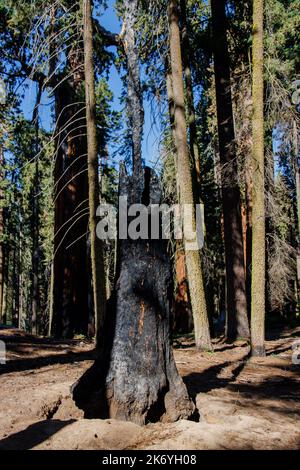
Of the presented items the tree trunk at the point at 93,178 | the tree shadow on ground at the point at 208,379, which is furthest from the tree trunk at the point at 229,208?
the tree trunk at the point at 93,178

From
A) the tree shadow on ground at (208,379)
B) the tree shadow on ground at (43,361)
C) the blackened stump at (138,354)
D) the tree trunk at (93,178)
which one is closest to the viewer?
the blackened stump at (138,354)

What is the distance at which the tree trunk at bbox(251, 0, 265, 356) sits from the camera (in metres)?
8.08

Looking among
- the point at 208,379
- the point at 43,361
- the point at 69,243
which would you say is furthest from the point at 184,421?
the point at 69,243

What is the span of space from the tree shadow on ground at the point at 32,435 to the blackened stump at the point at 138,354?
1.47 ft

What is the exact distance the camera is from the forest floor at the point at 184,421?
3.56m

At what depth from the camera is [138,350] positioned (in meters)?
4.39

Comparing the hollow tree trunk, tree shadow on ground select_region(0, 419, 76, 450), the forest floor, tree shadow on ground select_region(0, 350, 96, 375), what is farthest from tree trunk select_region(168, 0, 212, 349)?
tree shadow on ground select_region(0, 419, 76, 450)

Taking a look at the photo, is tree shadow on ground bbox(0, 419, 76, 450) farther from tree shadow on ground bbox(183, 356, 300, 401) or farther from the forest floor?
tree shadow on ground bbox(183, 356, 300, 401)

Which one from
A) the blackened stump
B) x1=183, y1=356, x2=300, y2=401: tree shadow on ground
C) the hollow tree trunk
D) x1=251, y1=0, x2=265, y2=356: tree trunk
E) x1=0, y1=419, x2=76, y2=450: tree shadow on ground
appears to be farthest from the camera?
the hollow tree trunk

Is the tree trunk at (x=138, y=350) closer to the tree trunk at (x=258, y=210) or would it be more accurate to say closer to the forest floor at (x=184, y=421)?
the forest floor at (x=184, y=421)

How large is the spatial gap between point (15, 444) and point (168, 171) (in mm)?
7755

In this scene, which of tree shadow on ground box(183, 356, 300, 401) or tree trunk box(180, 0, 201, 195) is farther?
tree trunk box(180, 0, 201, 195)

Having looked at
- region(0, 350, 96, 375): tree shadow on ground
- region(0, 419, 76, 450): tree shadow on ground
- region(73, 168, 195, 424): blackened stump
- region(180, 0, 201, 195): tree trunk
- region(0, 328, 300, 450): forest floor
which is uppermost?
region(180, 0, 201, 195): tree trunk

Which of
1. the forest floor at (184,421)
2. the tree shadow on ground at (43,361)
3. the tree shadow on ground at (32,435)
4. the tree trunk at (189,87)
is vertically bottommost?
the tree shadow on ground at (43,361)
